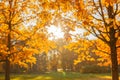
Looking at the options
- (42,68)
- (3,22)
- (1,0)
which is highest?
(1,0)

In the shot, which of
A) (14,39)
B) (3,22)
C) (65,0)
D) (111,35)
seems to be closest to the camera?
(65,0)

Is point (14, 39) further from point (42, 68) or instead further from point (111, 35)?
point (42, 68)

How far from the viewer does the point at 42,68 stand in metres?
82.6

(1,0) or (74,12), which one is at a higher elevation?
(1,0)

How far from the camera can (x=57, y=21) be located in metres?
7.73

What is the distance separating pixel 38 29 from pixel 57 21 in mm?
3427

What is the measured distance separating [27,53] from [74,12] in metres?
4.57

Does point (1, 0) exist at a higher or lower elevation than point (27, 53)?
higher

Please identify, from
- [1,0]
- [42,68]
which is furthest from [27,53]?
[42,68]

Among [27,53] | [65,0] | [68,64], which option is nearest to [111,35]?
[65,0]

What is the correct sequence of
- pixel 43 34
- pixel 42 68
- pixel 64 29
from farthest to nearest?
1. pixel 42 68
2. pixel 43 34
3. pixel 64 29

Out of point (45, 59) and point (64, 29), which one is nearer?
point (64, 29)

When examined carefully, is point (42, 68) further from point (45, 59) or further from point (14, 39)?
point (14, 39)

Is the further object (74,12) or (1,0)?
(1,0)
